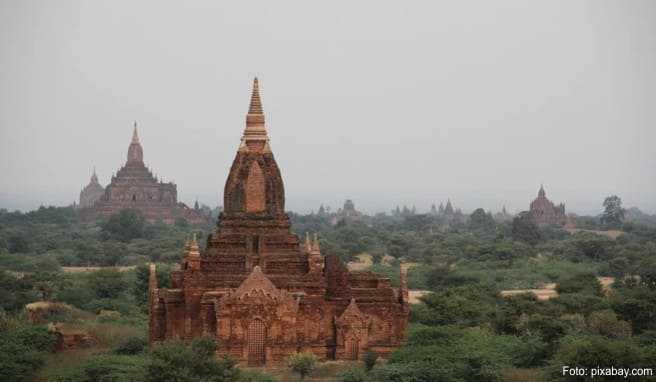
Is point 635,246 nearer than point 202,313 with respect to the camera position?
No

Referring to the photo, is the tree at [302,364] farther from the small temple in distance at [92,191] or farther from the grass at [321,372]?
the small temple in distance at [92,191]

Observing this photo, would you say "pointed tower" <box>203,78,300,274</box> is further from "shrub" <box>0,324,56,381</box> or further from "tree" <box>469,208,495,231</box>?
"tree" <box>469,208,495,231</box>

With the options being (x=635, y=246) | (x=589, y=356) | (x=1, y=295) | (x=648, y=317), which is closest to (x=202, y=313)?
(x=589, y=356)

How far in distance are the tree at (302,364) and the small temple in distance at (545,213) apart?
111m

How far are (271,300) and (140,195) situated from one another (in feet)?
283

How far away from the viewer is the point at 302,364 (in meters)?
39.3

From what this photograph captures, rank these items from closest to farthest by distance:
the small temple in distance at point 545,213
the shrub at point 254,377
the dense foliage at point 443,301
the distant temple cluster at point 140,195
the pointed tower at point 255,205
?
the shrub at point 254,377, the dense foliage at point 443,301, the pointed tower at point 255,205, the distant temple cluster at point 140,195, the small temple in distance at point 545,213

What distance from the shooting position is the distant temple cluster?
412ft

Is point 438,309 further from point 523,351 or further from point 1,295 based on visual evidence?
point 1,295

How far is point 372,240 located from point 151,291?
67.8m

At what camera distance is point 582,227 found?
151m

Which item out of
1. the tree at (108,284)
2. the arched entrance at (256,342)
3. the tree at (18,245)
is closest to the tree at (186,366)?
the arched entrance at (256,342)

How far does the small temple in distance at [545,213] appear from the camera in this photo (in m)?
151

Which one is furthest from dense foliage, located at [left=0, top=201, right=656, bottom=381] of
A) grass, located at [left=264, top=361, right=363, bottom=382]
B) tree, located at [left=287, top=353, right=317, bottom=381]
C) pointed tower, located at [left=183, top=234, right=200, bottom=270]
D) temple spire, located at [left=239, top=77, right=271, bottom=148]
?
temple spire, located at [left=239, top=77, right=271, bottom=148]
